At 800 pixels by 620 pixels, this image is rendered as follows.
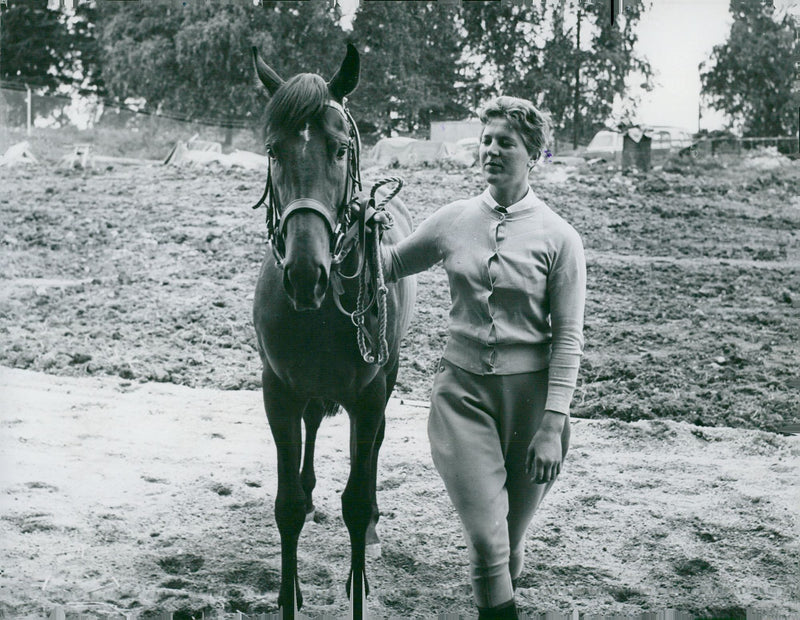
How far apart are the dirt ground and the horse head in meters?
1.31

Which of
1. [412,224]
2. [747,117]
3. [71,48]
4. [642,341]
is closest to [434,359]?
[412,224]

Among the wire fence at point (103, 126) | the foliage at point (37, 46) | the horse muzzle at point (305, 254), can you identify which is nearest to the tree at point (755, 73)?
the wire fence at point (103, 126)

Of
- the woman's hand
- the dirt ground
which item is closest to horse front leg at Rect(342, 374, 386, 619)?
the dirt ground

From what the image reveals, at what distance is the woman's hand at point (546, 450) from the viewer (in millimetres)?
2115

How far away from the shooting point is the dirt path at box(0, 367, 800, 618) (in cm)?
297

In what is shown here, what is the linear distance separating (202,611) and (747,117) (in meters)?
3.24

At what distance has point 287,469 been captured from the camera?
273cm

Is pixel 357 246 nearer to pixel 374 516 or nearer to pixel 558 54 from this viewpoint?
pixel 374 516

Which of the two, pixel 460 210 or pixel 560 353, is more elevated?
pixel 460 210

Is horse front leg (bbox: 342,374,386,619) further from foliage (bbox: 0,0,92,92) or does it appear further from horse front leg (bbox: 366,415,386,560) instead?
foliage (bbox: 0,0,92,92)

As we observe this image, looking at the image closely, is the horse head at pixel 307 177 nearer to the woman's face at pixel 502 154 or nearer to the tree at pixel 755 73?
the woman's face at pixel 502 154

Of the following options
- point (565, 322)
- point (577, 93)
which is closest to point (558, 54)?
point (577, 93)

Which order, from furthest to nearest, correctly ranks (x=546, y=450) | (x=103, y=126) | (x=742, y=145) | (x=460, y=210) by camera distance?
(x=103, y=126)
(x=742, y=145)
(x=460, y=210)
(x=546, y=450)

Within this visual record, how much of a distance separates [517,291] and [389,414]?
5.56ft
